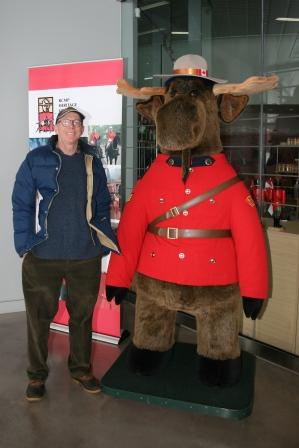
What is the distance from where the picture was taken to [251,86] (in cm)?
197

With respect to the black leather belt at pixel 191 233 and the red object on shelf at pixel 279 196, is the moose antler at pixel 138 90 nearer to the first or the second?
the black leather belt at pixel 191 233

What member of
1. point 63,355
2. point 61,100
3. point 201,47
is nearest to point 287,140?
point 201,47

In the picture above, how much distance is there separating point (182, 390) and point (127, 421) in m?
0.30

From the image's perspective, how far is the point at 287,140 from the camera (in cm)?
317

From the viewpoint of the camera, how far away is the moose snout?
192 cm

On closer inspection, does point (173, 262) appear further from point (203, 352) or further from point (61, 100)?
point (61, 100)

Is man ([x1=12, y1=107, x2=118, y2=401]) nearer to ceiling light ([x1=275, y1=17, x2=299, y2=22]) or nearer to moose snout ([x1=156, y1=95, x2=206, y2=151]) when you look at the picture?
moose snout ([x1=156, y1=95, x2=206, y2=151])

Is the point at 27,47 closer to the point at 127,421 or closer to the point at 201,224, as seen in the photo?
the point at 201,224

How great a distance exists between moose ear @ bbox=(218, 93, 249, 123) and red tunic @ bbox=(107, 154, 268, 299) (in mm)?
208

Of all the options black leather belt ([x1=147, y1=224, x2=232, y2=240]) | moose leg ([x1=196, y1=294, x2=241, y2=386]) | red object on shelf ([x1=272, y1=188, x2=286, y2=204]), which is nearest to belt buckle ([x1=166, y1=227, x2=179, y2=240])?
black leather belt ([x1=147, y1=224, x2=232, y2=240])

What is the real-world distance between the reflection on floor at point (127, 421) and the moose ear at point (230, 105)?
1.47 m

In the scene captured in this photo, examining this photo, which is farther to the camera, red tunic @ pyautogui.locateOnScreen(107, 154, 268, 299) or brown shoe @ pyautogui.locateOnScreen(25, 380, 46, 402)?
brown shoe @ pyautogui.locateOnScreen(25, 380, 46, 402)

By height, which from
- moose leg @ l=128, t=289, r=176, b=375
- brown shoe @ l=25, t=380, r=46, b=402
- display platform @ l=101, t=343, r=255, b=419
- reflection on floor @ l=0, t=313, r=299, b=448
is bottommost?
reflection on floor @ l=0, t=313, r=299, b=448

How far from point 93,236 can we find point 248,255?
2.56ft
